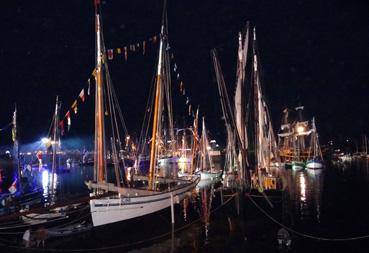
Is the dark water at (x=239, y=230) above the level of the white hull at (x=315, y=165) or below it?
below

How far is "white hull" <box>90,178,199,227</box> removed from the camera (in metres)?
21.7

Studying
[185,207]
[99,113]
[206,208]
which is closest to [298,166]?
[206,208]

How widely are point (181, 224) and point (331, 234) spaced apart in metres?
11.0

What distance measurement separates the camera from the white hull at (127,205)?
21.7m

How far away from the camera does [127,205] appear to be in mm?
23094

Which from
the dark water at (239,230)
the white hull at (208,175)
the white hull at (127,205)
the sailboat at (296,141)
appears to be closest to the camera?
the dark water at (239,230)

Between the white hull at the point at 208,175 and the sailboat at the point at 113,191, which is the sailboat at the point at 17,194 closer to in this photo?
the sailboat at the point at 113,191

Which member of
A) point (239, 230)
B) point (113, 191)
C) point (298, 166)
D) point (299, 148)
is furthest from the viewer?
point (299, 148)

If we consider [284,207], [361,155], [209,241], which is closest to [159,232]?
[209,241]

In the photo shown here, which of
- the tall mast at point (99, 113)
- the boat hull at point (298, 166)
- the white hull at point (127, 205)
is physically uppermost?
the tall mast at point (99, 113)

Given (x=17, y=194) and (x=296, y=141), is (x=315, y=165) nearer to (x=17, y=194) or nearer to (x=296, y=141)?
(x=296, y=141)

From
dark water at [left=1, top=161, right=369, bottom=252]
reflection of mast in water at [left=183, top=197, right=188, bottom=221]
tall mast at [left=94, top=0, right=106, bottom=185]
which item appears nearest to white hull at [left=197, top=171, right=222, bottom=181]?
reflection of mast in water at [left=183, top=197, right=188, bottom=221]

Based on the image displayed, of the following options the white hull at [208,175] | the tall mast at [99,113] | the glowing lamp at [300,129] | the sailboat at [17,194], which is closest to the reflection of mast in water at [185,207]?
the tall mast at [99,113]

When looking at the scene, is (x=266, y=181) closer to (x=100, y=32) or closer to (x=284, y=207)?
(x=284, y=207)
